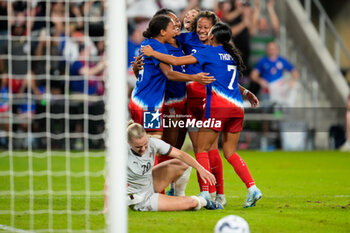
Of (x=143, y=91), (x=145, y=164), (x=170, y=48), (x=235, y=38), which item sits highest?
(x=235, y=38)

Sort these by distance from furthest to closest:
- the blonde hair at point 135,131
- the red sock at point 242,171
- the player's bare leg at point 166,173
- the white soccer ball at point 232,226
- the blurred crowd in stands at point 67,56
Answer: the blurred crowd in stands at point 67,56
the red sock at point 242,171
the player's bare leg at point 166,173
the blonde hair at point 135,131
the white soccer ball at point 232,226

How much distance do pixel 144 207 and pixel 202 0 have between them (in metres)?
9.67

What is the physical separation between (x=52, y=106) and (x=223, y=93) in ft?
22.4

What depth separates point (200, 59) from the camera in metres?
6.33

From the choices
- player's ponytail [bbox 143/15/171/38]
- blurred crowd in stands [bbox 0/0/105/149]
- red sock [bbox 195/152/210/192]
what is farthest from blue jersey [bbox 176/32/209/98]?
blurred crowd in stands [bbox 0/0/105/149]

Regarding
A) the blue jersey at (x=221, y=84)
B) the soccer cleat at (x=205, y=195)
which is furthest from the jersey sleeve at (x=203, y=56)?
the soccer cleat at (x=205, y=195)

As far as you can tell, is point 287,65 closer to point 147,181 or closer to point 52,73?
point 52,73

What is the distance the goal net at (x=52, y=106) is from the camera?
7112mm

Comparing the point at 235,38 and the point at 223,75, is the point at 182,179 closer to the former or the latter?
the point at 223,75

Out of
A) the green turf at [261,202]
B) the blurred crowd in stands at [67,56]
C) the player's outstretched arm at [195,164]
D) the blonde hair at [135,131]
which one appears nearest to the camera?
the green turf at [261,202]

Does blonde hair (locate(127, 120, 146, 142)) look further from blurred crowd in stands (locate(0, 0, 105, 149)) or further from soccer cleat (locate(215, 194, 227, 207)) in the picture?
blurred crowd in stands (locate(0, 0, 105, 149))

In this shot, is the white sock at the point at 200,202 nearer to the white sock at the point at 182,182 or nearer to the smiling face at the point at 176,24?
the white sock at the point at 182,182

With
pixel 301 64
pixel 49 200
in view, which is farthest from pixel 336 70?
pixel 49 200

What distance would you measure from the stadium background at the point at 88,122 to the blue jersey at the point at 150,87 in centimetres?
66
